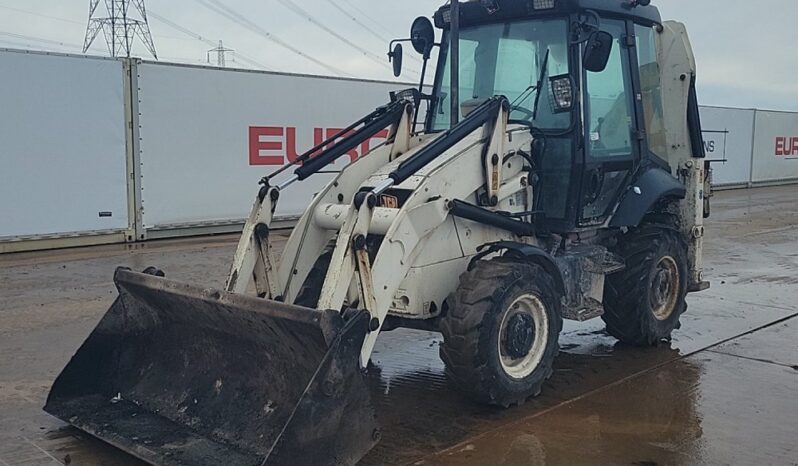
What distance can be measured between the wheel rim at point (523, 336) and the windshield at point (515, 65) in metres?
1.42

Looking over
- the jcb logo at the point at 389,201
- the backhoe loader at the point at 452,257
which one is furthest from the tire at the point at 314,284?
the jcb logo at the point at 389,201

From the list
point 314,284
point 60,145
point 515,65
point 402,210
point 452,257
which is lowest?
point 314,284

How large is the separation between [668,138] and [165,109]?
889 cm

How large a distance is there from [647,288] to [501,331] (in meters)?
1.94

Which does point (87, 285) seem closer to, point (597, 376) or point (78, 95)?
point (78, 95)

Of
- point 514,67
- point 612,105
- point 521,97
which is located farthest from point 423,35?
point 612,105

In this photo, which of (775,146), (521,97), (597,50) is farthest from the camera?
(775,146)

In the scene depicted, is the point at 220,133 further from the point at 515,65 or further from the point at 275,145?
the point at 515,65

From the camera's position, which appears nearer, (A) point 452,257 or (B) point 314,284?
(A) point 452,257

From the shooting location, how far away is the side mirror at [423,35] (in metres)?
6.73

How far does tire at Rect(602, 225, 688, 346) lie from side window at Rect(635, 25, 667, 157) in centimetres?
79

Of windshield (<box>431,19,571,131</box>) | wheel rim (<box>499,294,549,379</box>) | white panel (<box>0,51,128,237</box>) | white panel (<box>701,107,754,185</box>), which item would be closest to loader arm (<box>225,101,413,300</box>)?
windshield (<box>431,19,571,131</box>)

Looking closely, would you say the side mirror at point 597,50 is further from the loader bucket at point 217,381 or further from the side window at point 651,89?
the loader bucket at point 217,381

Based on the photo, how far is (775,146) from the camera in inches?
1115
